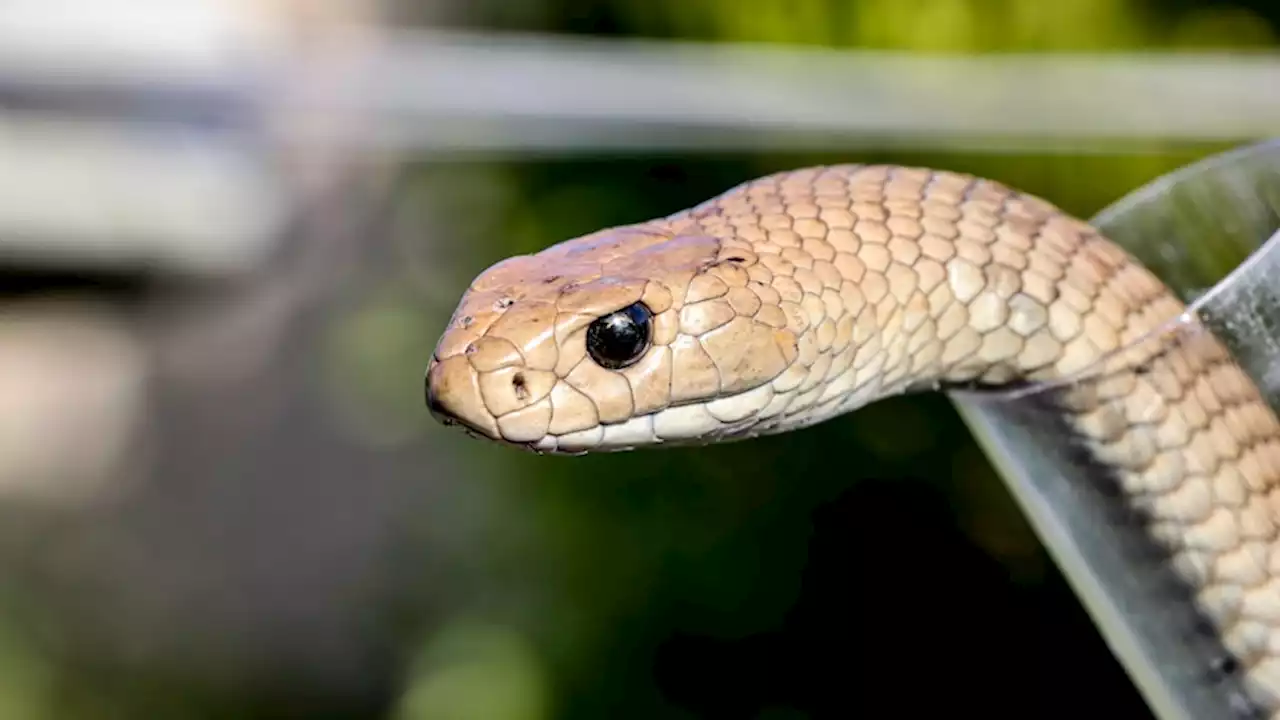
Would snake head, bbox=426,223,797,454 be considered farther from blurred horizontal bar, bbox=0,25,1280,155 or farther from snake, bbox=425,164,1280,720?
blurred horizontal bar, bbox=0,25,1280,155

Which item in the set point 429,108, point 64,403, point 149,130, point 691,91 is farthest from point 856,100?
point 64,403

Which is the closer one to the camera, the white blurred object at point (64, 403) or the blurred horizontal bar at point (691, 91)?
the blurred horizontal bar at point (691, 91)

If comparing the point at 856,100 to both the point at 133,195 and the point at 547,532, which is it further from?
the point at 133,195

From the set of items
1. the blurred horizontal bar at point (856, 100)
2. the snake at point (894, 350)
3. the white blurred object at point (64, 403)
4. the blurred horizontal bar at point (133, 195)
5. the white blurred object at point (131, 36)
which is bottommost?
the snake at point (894, 350)

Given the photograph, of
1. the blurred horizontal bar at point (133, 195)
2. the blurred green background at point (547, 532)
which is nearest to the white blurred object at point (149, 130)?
the blurred horizontal bar at point (133, 195)

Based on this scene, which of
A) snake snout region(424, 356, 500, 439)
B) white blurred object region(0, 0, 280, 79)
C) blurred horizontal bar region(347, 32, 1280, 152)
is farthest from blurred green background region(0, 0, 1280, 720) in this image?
snake snout region(424, 356, 500, 439)

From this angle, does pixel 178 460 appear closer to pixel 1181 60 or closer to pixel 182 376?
pixel 182 376

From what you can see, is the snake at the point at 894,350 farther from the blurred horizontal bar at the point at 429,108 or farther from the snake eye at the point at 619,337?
the blurred horizontal bar at the point at 429,108
